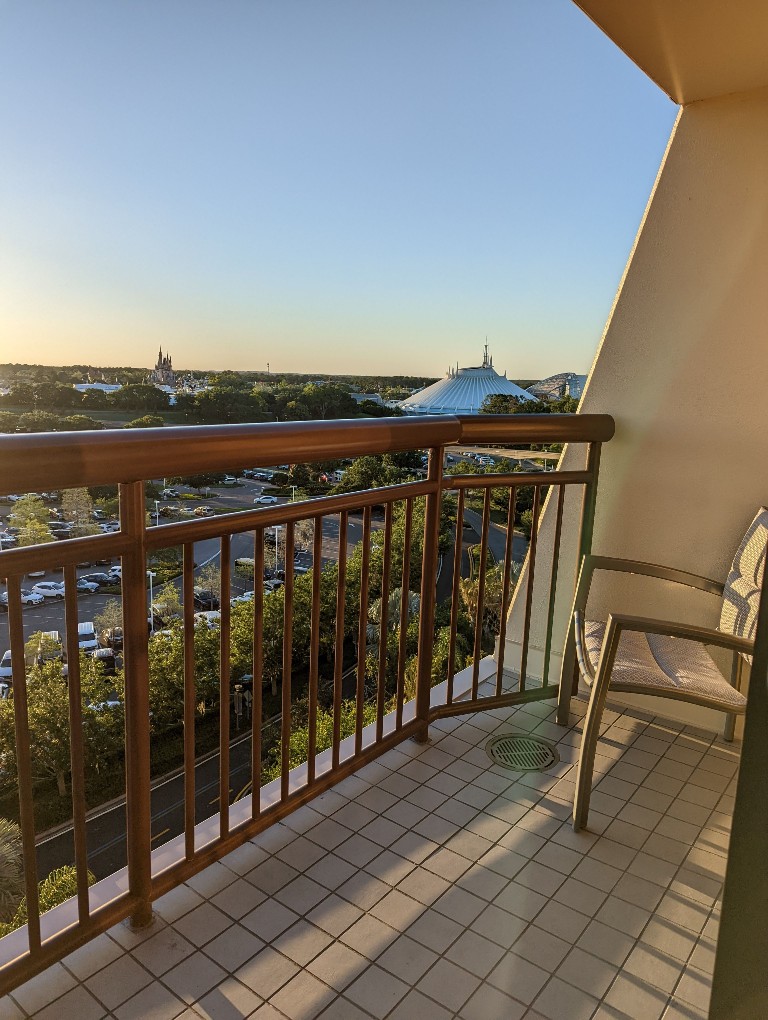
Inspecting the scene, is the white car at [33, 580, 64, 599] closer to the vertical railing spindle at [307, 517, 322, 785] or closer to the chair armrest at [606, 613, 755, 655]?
the vertical railing spindle at [307, 517, 322, 785]

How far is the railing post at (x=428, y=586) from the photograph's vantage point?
2244 mm

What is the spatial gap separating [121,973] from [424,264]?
32.6 metres

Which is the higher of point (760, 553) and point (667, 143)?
point (667, 143)

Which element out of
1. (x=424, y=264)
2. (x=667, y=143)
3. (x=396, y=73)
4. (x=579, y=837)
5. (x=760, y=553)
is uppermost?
(x=396, y=73)

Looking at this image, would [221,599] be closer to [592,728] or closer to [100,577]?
[100,577]

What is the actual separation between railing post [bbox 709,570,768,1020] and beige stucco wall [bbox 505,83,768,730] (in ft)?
8.11

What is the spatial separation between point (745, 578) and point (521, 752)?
1010 millimetres

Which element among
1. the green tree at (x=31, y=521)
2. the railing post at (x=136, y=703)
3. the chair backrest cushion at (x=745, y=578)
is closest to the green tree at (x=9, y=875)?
the railing post at (x=136, y=703)

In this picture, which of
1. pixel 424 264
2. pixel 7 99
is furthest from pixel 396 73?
pixel 7 99

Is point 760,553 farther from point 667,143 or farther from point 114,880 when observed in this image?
point 114,880

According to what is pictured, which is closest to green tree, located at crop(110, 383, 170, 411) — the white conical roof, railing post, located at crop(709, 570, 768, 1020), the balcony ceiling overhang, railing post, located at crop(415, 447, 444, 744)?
railing post, located at crop(415, 447, 444, 744)

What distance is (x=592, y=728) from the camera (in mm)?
2078

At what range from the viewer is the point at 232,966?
61.5 inches

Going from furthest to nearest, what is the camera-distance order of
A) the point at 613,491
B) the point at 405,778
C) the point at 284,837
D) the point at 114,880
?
the point at 613,491 → the point at 405,778 → the point at 284,837 → the point at 114,880
